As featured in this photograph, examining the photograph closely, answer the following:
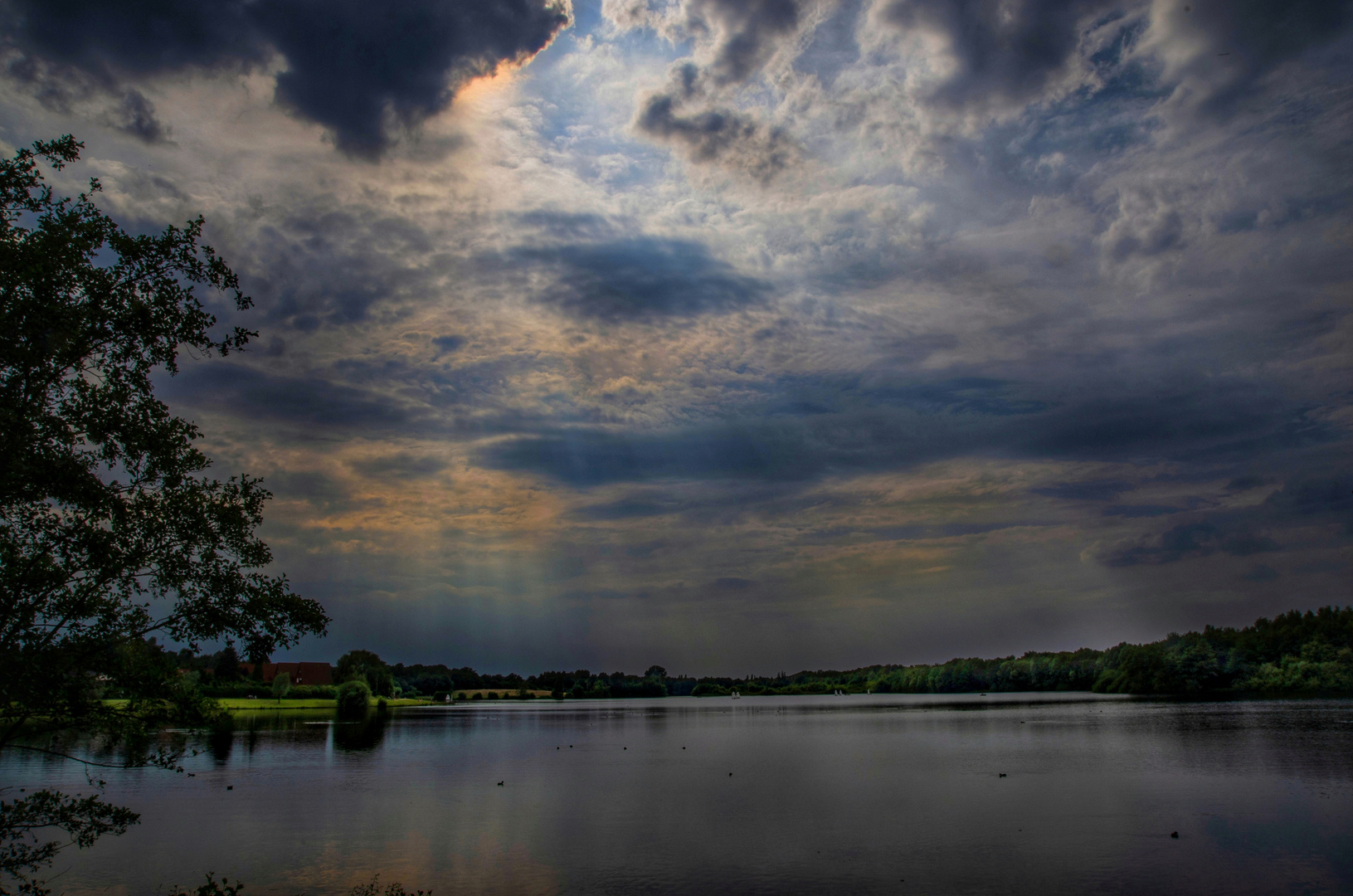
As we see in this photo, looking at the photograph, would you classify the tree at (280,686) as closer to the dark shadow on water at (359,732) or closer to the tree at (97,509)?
the dark shadow on water at (359,732)

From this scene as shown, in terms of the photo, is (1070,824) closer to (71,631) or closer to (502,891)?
(502,891)

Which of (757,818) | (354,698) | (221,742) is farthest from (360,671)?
(757,818)

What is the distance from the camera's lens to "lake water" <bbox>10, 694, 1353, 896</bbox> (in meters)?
26.6

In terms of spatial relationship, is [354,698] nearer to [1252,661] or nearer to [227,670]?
[227,670]

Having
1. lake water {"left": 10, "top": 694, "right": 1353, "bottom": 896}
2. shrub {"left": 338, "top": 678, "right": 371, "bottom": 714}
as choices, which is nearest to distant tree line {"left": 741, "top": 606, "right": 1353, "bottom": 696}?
lake water {"left": 10, "top": 694, "right": 1353, "bottom": 896}

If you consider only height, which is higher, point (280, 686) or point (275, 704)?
point (280, 686)

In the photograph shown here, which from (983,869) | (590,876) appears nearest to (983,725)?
(983,869)

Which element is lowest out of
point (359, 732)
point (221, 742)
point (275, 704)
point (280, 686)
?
point (275, 704)

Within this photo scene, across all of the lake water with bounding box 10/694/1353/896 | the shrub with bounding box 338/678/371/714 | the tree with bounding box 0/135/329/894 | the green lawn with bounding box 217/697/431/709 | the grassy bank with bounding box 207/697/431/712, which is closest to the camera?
the tree with bounding box 0/135/329/894

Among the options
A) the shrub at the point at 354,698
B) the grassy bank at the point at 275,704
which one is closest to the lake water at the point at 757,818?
the shrub at the point at 354,698

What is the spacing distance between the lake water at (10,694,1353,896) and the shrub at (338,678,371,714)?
68.9 meters

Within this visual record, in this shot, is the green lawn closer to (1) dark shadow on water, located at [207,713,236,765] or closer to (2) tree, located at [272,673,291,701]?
(2) tree, located at [272,673,291,701]

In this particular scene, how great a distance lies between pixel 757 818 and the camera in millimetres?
37281

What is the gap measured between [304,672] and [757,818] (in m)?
→ 177
